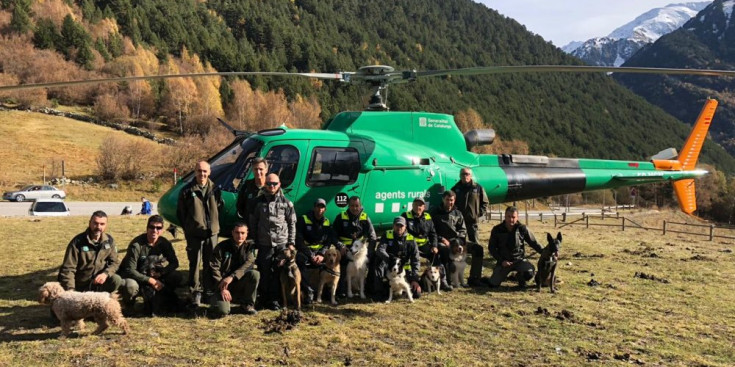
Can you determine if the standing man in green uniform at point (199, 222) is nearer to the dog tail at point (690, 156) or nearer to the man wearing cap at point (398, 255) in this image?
the man wearing cap at point (398, 255)

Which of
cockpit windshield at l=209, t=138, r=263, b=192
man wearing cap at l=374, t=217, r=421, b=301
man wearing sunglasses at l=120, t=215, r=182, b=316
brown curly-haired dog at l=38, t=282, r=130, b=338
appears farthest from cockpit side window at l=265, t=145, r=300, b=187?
brown curly-haired dog at l=38, t=282, r=130, b=338

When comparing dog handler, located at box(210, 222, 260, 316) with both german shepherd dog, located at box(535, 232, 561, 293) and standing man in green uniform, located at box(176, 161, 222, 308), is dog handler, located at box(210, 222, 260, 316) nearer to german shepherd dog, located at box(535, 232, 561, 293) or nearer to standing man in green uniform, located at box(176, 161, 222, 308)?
standing man in green uniform, located at box(176, 161, 222, 308)

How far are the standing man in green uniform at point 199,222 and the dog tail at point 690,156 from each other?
Result: 1258cm

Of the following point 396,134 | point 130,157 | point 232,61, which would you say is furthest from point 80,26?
point 396,134

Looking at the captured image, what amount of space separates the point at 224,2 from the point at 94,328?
5527 inches

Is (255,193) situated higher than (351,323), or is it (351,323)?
(255,193)

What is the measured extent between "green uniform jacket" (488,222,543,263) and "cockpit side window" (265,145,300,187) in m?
3.71

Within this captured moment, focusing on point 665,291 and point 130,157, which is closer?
point 665,291

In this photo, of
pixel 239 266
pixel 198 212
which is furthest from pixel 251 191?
pixel 239 266

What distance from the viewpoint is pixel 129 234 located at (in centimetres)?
1494

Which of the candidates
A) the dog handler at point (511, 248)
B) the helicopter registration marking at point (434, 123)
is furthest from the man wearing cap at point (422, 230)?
the helicopter registration marking at point (434, 123)

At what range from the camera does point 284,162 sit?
751 centimetres

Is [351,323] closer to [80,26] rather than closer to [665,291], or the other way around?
[665,291]

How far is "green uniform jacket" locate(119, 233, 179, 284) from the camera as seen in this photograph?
598 centimetres
